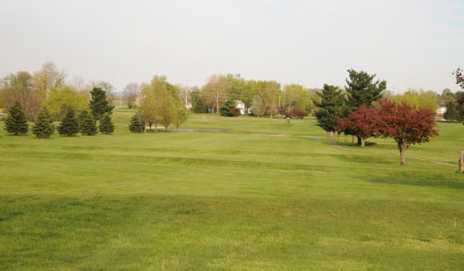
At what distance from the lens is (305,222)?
12312 mm

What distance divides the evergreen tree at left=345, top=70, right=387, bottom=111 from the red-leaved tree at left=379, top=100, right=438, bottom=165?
81.9ft

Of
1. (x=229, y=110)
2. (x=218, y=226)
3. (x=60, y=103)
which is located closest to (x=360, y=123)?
(x=218, y=226)

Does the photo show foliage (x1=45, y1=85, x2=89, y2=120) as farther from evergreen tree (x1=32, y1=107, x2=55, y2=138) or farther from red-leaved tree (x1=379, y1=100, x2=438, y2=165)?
red-leaved tree (x1=379, y1=100, x2=438, y2=165)

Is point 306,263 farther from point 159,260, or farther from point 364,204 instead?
point 364,204

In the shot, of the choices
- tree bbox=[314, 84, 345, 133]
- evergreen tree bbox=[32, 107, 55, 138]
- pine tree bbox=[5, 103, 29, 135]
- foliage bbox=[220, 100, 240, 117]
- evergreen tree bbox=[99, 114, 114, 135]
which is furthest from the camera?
foliage bbox=[220, 100, 240, 117]

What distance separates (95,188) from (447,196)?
14729 millimetres

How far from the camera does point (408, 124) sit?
39.7 metres

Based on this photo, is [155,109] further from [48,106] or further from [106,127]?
[48,106]

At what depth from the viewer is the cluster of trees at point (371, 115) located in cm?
3981

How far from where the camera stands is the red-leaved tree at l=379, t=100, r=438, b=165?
3950 centimetres

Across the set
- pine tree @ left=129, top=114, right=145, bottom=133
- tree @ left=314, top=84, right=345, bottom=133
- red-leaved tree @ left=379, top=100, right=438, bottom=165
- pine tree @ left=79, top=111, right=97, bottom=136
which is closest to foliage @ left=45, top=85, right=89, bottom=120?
pine tree @ left=129, top=114, right=145, bottom=133

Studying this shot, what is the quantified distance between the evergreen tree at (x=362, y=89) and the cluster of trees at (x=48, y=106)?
1502 inches

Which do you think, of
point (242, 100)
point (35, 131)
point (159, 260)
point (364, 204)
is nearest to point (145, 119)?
point (35, 131)

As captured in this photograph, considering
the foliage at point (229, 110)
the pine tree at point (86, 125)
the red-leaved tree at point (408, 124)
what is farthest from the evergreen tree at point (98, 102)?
the red-leaved tree at point (408, 124)
